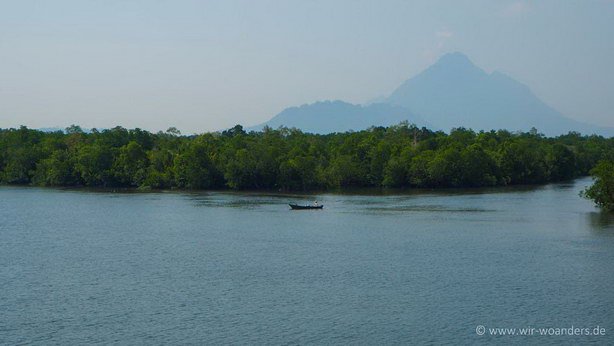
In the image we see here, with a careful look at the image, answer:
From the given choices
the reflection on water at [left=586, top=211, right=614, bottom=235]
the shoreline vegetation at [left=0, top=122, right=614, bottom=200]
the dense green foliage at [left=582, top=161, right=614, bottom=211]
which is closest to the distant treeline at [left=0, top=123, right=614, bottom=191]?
the shoreline vegetation at [left=0, top=122, right=614, bottom=200]

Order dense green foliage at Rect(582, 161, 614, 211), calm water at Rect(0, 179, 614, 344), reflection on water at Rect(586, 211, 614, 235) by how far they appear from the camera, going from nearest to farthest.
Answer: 1. calm water at Rect(0, 179, 614, 344)
2. reflection on water at Rect(586, 211, 614, 235)
3. dense green foliage at Rect(582, 161, 614, 211)

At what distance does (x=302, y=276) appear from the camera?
33.3 meters

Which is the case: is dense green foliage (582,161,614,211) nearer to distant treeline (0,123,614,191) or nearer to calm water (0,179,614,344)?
calm water (0,179,614,344)

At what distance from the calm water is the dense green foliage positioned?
1.40 meters

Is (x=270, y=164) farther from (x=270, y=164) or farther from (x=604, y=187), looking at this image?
(x=604, y=187)

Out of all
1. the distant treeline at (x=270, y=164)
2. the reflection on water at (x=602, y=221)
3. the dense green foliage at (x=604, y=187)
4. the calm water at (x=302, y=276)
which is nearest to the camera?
the calm water at (x=302, y=276)

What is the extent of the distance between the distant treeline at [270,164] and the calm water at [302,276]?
31.9 meters

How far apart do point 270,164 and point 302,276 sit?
5917 centimetres

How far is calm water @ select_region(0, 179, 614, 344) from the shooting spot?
25.2m

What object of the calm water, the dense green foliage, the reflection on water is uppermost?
the dense green foliage

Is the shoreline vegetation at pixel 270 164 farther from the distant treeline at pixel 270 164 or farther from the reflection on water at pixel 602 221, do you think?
the reflection on water at pixel 602 221

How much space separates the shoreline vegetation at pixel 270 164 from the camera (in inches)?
3634

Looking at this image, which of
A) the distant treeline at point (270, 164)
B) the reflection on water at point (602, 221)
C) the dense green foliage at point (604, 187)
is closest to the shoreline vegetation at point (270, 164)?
the distant treeline at point (270, 164)

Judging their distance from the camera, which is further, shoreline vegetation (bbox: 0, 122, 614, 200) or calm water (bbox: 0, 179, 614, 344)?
shoreline vegetation (bbox: 0, 122, 614, 200)
